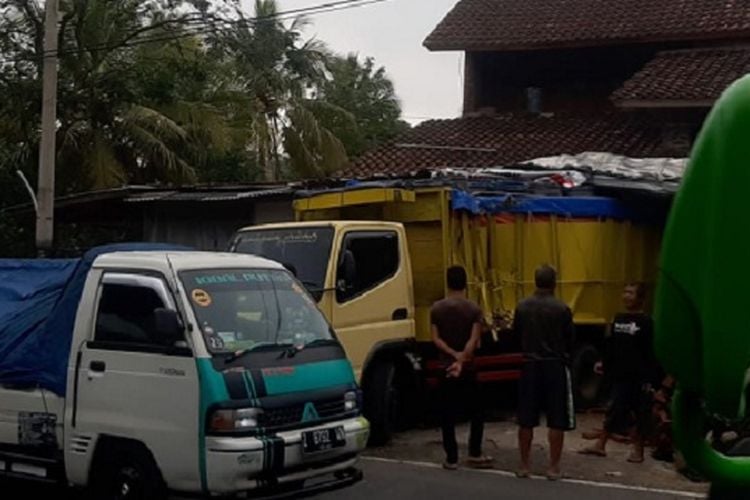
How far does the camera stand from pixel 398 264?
39.6 feet

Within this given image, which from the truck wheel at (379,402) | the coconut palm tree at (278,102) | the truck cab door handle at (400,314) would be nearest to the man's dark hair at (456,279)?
the truck cab door handle at (400,314)

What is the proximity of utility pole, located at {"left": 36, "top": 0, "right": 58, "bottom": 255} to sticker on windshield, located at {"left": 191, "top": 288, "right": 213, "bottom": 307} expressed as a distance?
9.70 meters

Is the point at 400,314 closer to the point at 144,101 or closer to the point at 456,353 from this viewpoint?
the point at 456,353

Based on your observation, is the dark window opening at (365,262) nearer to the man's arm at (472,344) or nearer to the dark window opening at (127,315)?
the man's arm at (472,344)

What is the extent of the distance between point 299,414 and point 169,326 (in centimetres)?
105

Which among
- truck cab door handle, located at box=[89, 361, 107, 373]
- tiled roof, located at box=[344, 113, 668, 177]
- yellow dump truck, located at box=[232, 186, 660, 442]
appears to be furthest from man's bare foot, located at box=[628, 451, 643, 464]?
tiled roof, located at box=[344, 113, 668, 177]

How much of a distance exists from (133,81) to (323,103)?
7182mm

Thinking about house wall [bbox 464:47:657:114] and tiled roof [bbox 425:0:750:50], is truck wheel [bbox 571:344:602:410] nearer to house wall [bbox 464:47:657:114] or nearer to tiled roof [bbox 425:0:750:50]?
tiled roof [bbox 425:0:750:50]

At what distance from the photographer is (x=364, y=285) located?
11.8 metres

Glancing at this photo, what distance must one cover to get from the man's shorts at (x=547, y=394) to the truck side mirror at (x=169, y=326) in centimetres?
→ 364

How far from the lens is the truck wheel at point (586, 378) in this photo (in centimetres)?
1387

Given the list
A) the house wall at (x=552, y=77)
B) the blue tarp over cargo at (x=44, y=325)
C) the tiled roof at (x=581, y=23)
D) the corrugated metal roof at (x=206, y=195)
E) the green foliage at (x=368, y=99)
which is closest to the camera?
the blue tarp over cargo at (x=44, y=325)

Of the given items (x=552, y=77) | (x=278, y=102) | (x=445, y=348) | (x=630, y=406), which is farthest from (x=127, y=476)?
(x=278, y=102)

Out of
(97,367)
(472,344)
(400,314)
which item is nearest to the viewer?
(97,367)
